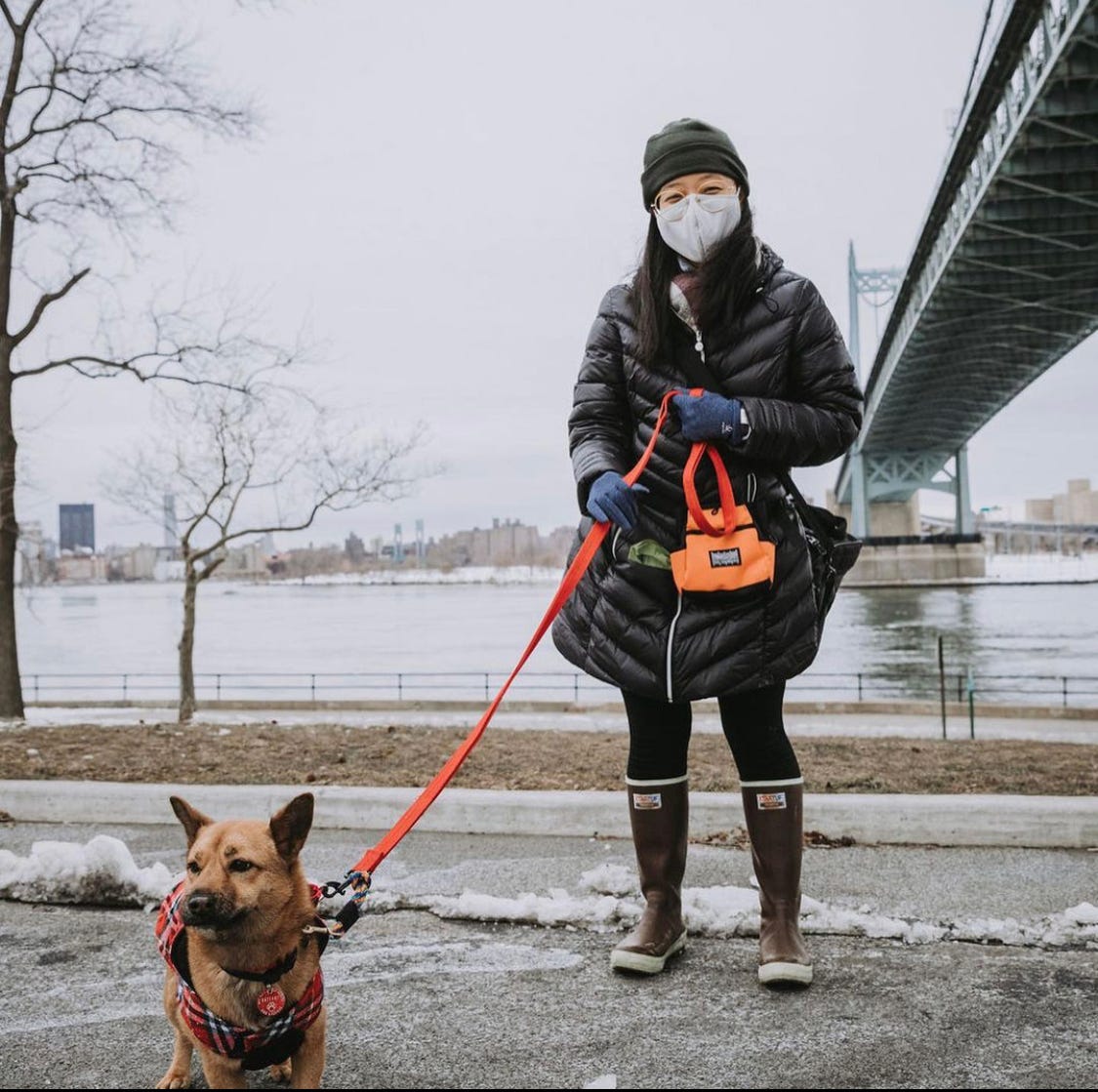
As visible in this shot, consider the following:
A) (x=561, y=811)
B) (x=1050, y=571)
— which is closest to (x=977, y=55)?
(x=561, y=811)

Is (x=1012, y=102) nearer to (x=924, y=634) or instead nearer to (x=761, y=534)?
(x=924, y=634)

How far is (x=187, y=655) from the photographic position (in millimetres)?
14008

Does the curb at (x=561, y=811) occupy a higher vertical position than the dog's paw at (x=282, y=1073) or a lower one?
higher

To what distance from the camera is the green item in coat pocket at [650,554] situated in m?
2.61

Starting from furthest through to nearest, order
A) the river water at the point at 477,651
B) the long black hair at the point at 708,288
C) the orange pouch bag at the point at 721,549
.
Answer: the river water at the point at 477,651 < the long black hair at the point at 708,288 < the orange pouch bag at the point at 721,549

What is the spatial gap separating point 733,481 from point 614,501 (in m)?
Result: 0.32

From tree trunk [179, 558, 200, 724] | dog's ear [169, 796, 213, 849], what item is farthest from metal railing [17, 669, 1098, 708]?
dog's ear [169, 796, 213, 849]

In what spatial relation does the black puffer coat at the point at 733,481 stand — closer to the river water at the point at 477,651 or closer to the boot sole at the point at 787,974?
the boot sole at the point at 787,974

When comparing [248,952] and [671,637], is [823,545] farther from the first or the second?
[248,952]

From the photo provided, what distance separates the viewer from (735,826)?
3.85 meters

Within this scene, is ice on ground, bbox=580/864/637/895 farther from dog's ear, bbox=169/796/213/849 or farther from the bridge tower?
the bridge tower

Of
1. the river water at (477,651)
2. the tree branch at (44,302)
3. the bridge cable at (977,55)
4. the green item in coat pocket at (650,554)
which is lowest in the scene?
the river water at (477,651)

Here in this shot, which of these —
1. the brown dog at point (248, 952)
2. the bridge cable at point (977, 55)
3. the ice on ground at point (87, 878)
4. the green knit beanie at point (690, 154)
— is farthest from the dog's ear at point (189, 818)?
the bridge cable at point (977, 55)

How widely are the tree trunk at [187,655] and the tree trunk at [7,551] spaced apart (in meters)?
2.30
